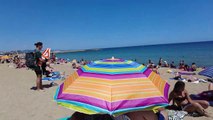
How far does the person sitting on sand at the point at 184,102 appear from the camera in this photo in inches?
191

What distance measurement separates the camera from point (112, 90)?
2416mm

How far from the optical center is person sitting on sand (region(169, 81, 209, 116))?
486cm

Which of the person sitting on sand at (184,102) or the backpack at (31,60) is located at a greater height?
the backpack at (31,60)

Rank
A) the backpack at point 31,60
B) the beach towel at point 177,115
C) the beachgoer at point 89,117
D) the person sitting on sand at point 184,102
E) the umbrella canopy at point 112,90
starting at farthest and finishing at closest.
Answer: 1. the backpack at point 31,60
2. the person sitting on sand at point 184,102
3. the beach towel at point 177,115
4. the beachgoer at point 89,117
5. the umbrella canopy at point 112,90

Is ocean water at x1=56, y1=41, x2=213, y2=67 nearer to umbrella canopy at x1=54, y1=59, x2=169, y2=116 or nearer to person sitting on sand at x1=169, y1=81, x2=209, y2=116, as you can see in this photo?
person sitting on sand at x1=169, y1=81, x2=209, y2=116

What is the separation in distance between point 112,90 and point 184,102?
10.8 feet

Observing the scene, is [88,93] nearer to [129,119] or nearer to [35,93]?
[129,119]

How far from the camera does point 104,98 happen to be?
92.7 inches

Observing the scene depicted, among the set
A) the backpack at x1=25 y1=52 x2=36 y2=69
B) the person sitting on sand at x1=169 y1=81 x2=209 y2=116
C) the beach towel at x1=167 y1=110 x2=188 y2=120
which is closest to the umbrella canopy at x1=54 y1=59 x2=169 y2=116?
the beach towel at x1=167 y1=110 x2=188 y2=120

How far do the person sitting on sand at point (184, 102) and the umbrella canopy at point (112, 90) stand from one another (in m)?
2.20

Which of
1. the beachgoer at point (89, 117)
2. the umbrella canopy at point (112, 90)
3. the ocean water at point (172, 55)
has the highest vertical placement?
the umbrella canopy at point (112, 90)

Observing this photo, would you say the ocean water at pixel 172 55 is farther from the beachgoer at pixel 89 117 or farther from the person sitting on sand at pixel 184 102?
the beachgoer at pixel 89 117

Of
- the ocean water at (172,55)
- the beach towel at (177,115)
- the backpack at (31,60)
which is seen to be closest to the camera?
the beach towel at (177,115)

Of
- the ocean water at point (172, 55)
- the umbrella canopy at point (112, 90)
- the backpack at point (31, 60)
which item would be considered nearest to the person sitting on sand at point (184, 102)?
the umbrella canopy at point (112, 90)
